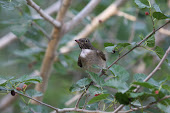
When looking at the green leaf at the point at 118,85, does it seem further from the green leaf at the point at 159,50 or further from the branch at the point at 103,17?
the branch at the point at 103,17

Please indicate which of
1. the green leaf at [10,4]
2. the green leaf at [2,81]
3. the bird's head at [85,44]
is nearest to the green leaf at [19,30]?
the bird's head at [85,44]

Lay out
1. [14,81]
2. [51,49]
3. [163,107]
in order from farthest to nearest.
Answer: [51,49]
[14,81]
[163,107]

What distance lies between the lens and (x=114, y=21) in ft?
22.3

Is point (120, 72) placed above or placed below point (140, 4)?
below

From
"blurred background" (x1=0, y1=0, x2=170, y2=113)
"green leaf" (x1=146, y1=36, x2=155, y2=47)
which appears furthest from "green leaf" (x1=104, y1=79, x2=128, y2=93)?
"blurred background" (x1=0, y1=0, x2=170, y2=113)

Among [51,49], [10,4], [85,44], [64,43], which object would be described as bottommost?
[85,44]

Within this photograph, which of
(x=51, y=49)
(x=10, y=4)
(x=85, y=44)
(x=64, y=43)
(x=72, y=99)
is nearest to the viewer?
(x=10, y=4)

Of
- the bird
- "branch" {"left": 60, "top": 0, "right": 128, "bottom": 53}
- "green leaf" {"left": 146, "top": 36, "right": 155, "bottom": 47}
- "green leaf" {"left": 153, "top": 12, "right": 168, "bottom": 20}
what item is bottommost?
"green leaf" {"left": 146, "top": 36, "right": 155, "bottom": 47}

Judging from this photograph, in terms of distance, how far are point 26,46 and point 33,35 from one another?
2.08 m

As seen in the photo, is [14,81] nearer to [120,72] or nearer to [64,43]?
[120,72]

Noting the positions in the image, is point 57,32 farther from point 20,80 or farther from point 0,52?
point 0,52

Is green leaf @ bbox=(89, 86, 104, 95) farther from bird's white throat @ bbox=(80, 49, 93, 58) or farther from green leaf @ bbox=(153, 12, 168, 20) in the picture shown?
bird's white throat @ bbox=(80, 49, 93, 58)

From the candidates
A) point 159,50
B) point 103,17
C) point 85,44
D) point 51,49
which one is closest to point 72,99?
point 51,49

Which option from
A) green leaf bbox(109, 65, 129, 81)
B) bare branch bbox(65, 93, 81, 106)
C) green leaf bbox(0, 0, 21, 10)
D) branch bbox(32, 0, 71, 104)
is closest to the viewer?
green leaf bbox(109, 65, 129, 81)
